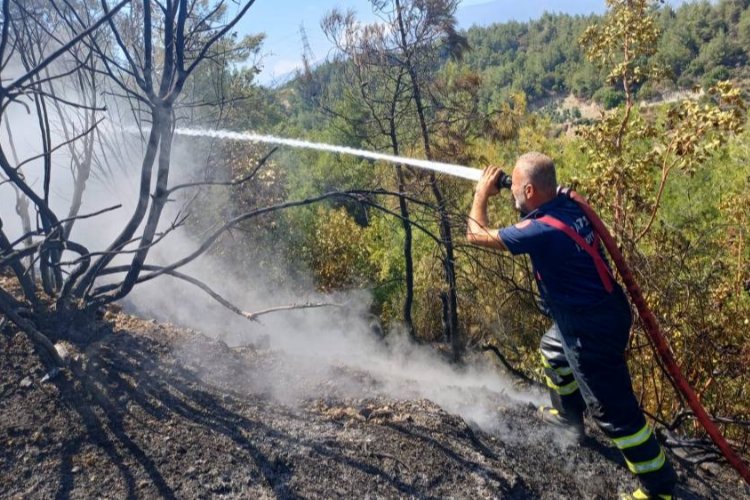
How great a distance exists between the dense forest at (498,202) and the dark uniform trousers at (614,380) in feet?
2.78

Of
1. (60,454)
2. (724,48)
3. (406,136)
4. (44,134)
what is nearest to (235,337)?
(44,134)

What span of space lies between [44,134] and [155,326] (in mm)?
1549

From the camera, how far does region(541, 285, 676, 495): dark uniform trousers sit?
9.68ft

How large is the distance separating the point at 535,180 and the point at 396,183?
8876 millimetres

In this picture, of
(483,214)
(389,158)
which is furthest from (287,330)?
(483,214)

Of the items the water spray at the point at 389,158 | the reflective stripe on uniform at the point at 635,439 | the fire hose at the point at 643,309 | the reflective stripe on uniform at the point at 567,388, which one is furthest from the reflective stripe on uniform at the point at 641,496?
the water spray at the point at 389,158

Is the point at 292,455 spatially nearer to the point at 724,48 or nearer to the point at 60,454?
the point at 60,454

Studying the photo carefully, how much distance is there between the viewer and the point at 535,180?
3049 mm

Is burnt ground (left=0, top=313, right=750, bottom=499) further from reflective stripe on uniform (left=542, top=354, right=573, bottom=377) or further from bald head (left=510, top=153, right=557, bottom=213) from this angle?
bald head (left=510, top=153, right=557, bottom=213)

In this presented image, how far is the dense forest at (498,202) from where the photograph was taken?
4773 millimetres

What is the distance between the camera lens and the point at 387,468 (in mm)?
2891

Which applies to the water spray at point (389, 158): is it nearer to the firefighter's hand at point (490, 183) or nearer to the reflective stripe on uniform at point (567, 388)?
the firefighter's hand at point (490, 183)

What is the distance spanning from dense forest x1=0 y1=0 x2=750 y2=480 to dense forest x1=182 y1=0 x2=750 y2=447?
0.14 ft

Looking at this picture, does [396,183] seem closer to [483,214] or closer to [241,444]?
[483,214]
